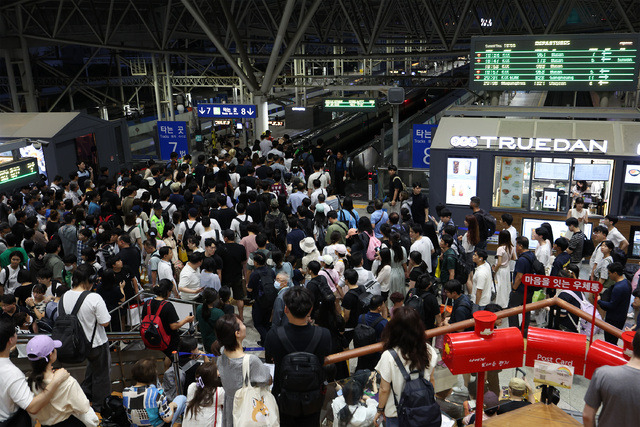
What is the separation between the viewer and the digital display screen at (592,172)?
1085 centimetres

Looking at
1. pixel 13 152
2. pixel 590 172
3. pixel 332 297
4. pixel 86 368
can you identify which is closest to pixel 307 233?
pixel 332 297

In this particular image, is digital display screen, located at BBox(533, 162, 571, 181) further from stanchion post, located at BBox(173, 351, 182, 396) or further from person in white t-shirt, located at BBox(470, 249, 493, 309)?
stanchion post, located at BBox(173, 351, 182, 396)

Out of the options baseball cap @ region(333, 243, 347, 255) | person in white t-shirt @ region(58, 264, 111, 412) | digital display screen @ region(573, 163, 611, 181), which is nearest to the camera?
person in white t-shirt @ region(58, 264, 111, 412)

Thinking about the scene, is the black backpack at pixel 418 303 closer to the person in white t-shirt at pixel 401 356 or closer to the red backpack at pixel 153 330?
the person in white t-shirt at pixel 401 356

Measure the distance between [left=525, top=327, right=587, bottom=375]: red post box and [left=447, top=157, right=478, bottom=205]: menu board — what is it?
8055mm

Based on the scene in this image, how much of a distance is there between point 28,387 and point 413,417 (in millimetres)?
2749

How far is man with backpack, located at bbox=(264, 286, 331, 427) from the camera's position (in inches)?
149

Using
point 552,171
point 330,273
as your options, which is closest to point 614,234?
point 552,171

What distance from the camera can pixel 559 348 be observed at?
3928 millimetres

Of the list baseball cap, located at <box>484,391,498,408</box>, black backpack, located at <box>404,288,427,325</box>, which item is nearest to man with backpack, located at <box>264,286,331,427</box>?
baseball cap, located at <box>484,391,498,408</box>

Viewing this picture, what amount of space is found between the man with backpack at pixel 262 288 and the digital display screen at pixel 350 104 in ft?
31.3

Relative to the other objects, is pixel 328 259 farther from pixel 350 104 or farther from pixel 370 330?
Result: pixel 350 104

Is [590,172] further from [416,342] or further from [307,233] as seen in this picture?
[416,342]

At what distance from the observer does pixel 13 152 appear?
13727mm
